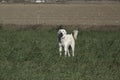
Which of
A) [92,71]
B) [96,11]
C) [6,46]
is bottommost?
[96,11]

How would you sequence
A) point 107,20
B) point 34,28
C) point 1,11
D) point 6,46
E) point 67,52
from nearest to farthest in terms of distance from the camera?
1. point 67,52
2. point 6,46
3. point 34,28
4. point 107,20
5. point 1,11

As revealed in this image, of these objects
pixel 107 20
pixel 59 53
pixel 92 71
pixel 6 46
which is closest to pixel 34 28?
pixel 107 20

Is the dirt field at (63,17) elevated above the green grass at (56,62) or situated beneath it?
situated beneath

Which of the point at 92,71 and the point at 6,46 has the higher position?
the point at 92,71

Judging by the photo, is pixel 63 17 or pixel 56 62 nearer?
pixel 56 62

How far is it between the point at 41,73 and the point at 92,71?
4.95 ft

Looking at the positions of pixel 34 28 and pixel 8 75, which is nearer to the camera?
pixel 8 75

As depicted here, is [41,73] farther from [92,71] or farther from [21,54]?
[21,54]

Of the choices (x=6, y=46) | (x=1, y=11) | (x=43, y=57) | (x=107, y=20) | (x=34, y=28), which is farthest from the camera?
(x=1, y=11)

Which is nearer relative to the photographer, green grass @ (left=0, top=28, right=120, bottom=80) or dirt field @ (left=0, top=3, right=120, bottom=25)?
green grass @ (left=0, top=28, right=120, bottom=80)

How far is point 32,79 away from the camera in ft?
35.1

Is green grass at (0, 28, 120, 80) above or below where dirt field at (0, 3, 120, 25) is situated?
above

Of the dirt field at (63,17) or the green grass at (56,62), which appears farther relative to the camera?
the dirt field at (63,17)

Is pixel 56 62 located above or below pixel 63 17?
above
